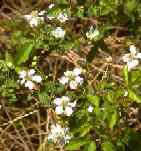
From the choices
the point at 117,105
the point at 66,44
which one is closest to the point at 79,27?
the point at 66,44

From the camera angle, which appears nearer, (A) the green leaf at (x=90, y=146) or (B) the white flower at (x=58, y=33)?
(A) the green leaf at (x=90, y=146)

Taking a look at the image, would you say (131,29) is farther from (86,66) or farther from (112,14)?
(86,66)

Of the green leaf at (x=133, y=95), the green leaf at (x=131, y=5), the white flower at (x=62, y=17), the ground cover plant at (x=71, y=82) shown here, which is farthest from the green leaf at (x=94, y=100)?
the green leaf at (x=131, y=5)

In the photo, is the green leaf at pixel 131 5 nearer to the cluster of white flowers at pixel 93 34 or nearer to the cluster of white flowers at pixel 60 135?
the cluster of white flowers at pixel 93 34

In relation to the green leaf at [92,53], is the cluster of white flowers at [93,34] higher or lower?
higher

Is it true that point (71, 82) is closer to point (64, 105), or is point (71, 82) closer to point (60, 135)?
point (64, 105)

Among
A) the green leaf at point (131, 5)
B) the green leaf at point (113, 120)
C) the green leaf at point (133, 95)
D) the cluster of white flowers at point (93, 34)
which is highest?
the green leaf at point (131, 5)

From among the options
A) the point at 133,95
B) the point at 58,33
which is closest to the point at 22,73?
the point at 58,33

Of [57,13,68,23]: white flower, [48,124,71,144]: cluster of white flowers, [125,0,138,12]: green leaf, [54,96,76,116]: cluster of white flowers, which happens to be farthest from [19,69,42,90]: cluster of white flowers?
[125,0,138,12]: green leaf

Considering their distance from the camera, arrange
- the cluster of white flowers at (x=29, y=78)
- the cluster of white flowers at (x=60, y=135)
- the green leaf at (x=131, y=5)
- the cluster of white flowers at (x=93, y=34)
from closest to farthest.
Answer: the cluster of white flowers at (x=60, y=135), the cluster of white flowers at (x=29, y=78), the cluster of white flowers at (x=93, y=34), the green leaf at (x=131, y=5)
